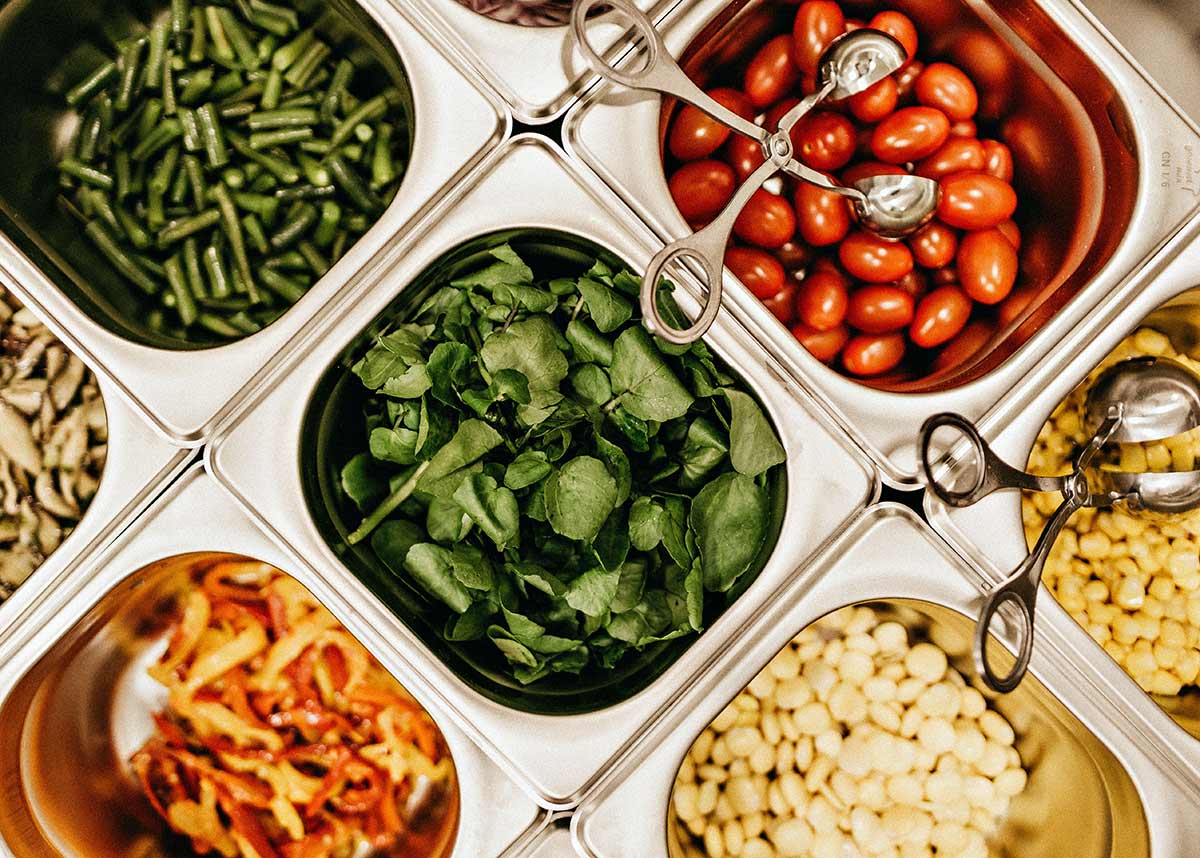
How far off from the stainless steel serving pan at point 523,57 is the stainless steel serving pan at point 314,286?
0.09ft

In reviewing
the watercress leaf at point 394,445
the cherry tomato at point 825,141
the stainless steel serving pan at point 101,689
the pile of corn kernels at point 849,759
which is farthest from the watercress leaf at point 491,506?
the cherry tomato at point 825,141

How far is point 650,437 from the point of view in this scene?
111 cm

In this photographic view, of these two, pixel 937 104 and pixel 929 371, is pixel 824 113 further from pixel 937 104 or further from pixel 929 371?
pixel 929 371

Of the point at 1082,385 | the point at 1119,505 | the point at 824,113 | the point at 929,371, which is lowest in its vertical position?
the point at 1119,505

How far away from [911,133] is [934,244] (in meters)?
0.16

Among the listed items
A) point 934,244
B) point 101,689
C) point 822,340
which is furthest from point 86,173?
point 934,244

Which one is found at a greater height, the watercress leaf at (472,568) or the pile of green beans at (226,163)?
the pile of green beans at (226,163)

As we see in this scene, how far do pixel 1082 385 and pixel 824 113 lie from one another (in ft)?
1.89

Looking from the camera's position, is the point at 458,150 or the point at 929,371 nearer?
the point at 458,150

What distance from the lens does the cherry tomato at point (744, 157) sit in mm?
1269

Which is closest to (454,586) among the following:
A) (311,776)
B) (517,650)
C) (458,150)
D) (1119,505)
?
(517,650)

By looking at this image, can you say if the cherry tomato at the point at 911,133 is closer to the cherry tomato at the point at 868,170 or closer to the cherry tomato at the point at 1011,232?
the cherry tomato at the point at 868,170

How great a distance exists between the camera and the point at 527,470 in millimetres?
1044

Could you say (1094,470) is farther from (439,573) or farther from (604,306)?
(439,573)
